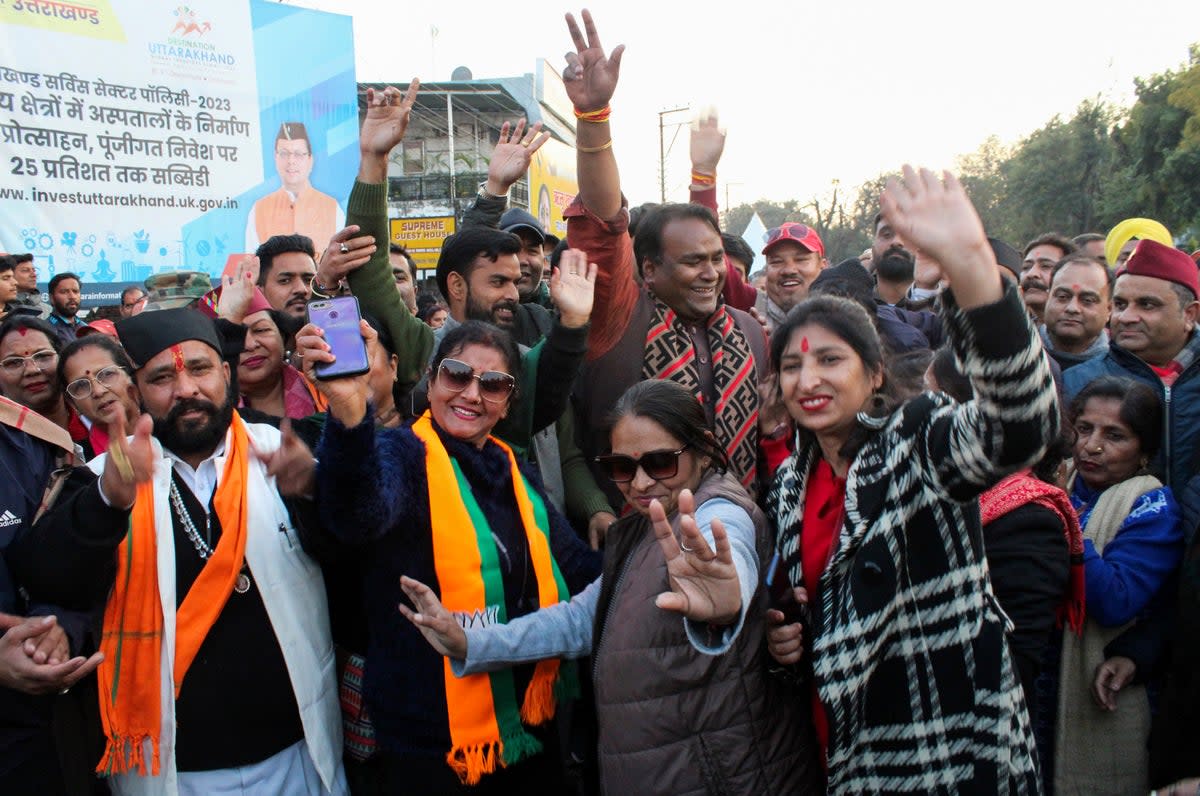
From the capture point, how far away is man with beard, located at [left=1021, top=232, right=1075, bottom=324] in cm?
547

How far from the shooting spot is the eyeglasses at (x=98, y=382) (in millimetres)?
3014

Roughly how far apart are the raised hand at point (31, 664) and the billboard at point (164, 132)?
341 inches

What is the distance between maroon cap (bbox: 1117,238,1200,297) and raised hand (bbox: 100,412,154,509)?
366 cm

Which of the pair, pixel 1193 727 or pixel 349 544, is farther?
pixel 349 544

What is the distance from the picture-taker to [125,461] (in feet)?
6.34

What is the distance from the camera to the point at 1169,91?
72.9 ft

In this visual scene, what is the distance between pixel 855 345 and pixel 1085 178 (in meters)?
29.9

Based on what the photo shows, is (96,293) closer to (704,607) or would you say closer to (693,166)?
(693,166)

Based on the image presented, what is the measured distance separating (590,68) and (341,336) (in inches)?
50.4

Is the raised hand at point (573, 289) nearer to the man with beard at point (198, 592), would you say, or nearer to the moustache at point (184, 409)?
the man with beard at point (198, 592)

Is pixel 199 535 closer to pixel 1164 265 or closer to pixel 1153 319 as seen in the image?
pixel 1153 319

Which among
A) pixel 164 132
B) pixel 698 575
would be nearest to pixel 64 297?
pixel 164 132

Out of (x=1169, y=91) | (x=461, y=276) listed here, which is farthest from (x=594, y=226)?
(x=1169, y=91)

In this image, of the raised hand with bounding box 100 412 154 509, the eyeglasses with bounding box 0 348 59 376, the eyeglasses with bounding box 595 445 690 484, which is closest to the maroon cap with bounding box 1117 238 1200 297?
the eyeglasses with bounding box 595 445 690 484
